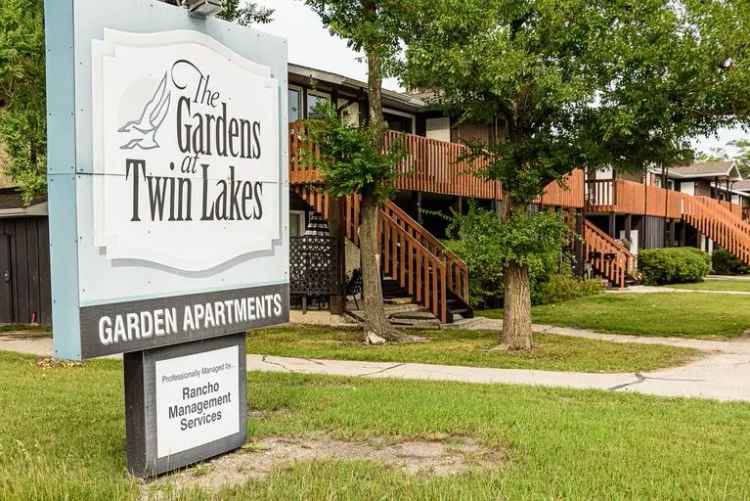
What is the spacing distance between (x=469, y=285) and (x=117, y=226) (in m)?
13.6

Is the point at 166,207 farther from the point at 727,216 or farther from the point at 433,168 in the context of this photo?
the point at 727,216

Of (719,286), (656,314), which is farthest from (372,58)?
(719,286)

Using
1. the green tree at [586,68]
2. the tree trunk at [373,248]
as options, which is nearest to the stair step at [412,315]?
the tree trunk at [373,248]

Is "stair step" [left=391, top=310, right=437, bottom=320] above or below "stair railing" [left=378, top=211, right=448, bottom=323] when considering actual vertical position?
below

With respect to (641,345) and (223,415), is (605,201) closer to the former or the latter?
(641,345)

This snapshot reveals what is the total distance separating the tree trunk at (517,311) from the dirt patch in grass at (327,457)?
582 cm

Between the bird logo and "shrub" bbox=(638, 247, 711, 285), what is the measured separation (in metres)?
26.0

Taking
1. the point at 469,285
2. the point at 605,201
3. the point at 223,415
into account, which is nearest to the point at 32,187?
the point at 223,415

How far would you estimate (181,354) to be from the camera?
5.58 meters

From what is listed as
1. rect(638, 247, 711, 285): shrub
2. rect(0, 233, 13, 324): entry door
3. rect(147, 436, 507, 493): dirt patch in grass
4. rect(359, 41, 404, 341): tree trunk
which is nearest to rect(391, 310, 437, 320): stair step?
rect(359, 41, 404, 341): tree trunk

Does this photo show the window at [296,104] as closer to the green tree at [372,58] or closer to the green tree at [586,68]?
the green tree at [372,58]

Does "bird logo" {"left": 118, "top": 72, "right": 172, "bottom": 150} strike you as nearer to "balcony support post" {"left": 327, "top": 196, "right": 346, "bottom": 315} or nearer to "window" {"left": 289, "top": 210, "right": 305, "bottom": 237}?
"balcony support post" {"left": 327, "top": 196, "right": 346, "bottom": 315}

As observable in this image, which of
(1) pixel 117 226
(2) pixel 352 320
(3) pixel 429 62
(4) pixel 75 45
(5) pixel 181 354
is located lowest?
(2) pixel 352 320

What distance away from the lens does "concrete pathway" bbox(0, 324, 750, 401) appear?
28.6ft
